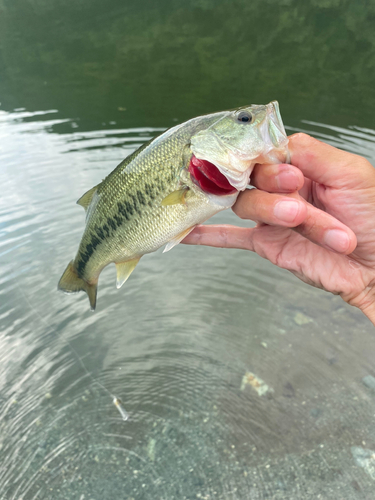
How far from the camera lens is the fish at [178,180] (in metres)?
1.99

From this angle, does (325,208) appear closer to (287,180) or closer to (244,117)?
(287,180)

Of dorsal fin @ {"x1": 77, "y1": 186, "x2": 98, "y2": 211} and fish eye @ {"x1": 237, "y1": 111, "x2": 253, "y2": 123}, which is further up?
fish eye @ {"x1": 237, "y1": 111, "x2": 253, "y2": 123}

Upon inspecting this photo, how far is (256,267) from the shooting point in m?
5.38

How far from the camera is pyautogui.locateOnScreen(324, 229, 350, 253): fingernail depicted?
187 centimetres

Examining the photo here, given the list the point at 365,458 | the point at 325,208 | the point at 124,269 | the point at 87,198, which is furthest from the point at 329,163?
the point at 365,458

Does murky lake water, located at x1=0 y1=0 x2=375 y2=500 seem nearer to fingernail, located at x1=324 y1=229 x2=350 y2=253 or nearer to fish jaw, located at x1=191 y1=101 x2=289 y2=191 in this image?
fingernail, located at x1=324 y1=229 x2=350 y2=253

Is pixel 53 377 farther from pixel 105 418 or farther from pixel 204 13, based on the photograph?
pixel 204 13

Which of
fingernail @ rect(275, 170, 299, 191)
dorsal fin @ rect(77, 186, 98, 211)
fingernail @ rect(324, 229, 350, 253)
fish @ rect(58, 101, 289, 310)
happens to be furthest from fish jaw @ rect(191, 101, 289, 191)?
dorsal fin @ rect(77, 186, 98, 211)

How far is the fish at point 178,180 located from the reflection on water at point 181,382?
6.17 feet

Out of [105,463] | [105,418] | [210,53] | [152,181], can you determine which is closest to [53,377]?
[105,418]

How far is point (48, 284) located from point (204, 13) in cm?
2882

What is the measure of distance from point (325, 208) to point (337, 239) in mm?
480

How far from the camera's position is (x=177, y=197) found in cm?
220

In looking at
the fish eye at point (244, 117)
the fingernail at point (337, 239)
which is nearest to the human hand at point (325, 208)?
the fingernail at point (337, 239)
